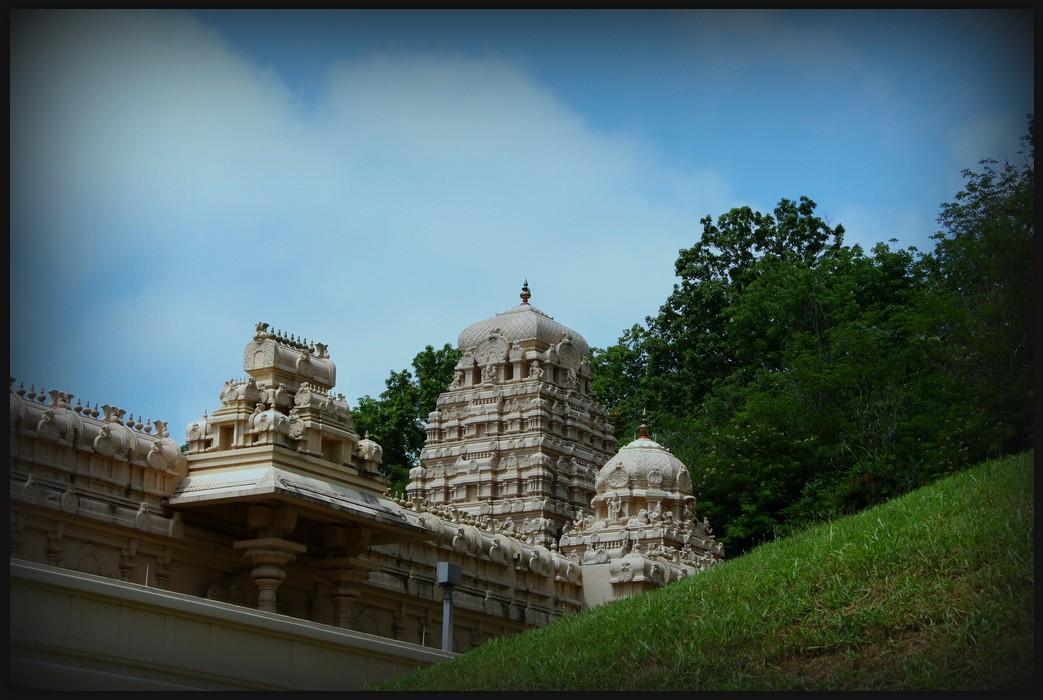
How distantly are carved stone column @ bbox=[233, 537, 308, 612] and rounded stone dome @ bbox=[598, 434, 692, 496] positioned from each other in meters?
14.8

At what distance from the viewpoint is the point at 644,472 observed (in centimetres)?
4025

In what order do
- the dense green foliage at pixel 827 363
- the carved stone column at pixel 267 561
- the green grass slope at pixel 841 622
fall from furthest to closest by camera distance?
the dense green foliage at pixel 827 363 < the carved stone column at pixel 267 561 < the green grass slope at pixel 841 622

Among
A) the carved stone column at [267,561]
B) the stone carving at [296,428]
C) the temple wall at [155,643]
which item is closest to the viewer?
the temple wall at [155,643]

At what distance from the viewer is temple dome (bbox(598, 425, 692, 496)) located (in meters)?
40.2

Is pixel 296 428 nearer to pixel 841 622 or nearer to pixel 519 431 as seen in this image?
pixel 841 622

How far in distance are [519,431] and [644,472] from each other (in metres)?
7.16

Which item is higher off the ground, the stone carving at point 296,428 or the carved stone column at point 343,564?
the stone carving at point 296,428

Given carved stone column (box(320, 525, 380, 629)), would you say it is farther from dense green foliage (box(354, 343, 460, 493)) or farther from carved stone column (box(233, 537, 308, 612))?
dense green foliage (box(354, 343, 460, 493))

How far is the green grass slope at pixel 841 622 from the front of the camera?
52.1 feet

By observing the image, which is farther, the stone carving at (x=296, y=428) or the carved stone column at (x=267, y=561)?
the stone carving at (x=296, y=428)

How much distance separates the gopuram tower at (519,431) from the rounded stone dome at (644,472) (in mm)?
3637

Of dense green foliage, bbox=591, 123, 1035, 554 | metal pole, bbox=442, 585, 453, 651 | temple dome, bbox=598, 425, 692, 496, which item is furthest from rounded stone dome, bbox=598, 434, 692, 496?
metal pole, bbox=442, 585, 453, 651

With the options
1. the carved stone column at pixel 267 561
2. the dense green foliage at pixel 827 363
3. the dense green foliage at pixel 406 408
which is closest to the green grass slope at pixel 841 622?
the carved stone column at pixel 267 561

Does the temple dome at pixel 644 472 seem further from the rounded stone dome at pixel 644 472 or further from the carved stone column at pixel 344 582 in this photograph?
the carved stone column at pixel 344 582
